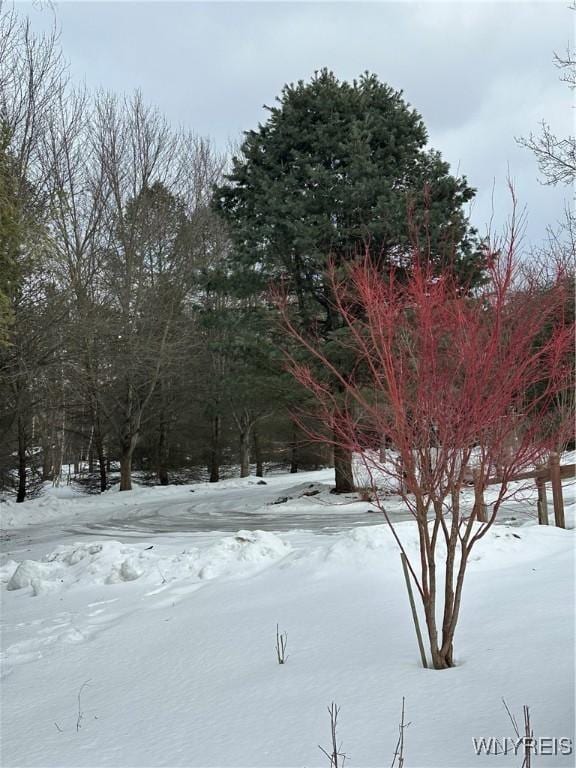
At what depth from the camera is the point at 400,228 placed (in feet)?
46.2

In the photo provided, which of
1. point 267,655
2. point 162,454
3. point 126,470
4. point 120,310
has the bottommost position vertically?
point 267,655

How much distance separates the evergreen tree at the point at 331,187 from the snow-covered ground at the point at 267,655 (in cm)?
831

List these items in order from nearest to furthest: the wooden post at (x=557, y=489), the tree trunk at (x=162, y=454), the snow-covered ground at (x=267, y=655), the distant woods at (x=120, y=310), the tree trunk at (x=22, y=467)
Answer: the snow-covered ground at (x=267, y=655) < the wooden post at (x=557, y=489) < the distant woods at (x=120, y=310) < the tree trunk at (x=22, y=467) < the tree trunk at (x=162, y=454)

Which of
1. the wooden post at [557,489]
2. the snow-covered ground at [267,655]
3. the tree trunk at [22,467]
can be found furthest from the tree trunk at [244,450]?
the wooden post at [557,489]

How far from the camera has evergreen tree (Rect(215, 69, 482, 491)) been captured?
14.2 metres

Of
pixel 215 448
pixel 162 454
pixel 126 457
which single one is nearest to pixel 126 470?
pixel 126 457

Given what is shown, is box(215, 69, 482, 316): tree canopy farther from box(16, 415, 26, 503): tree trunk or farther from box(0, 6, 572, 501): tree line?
box(16, 415, 26, 503): tree trunk

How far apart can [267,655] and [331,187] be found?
12.5 metres

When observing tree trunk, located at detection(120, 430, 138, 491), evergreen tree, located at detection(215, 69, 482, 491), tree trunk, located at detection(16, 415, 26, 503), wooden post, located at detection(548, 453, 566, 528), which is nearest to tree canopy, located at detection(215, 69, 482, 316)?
evergreen tree, located at detection(215, 69, 482, 491)

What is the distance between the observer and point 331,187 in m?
14.8

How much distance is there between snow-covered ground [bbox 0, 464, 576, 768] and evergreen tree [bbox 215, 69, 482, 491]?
27.3 feet

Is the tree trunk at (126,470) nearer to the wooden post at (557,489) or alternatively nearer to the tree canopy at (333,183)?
the tree canopy at (333,183)

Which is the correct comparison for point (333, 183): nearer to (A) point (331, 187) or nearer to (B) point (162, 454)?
(A) point (331, 187)

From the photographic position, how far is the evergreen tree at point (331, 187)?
14.2 meters
